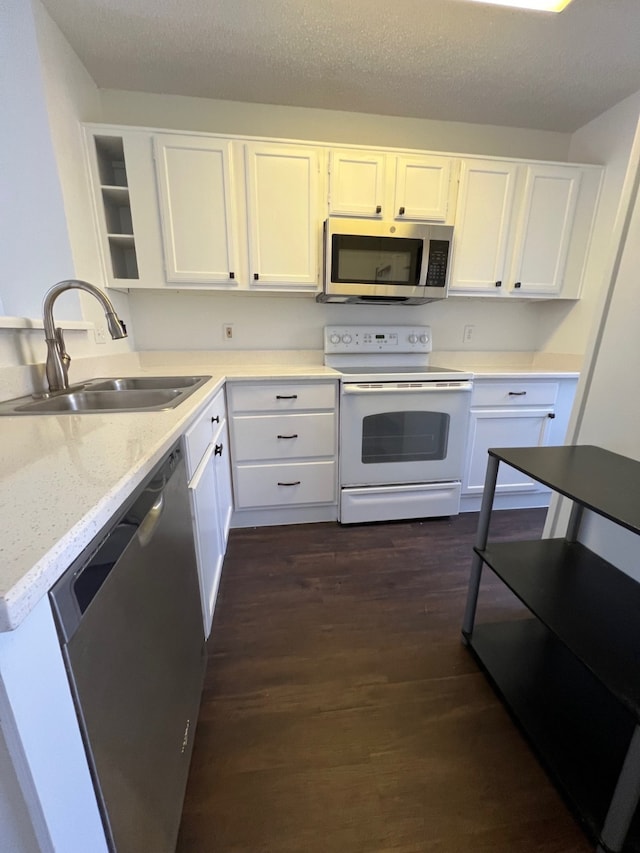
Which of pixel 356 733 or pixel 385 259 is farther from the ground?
pixel 385 259

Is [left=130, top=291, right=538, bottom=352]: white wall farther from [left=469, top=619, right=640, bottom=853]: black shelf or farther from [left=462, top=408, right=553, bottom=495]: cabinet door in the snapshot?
[left=469, top=619, right=640, bottom=853]: black shelf

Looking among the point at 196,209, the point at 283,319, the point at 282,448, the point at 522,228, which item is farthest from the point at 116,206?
the point at 522,228

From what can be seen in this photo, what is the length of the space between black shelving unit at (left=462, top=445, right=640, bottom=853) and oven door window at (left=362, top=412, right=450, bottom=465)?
92 cm

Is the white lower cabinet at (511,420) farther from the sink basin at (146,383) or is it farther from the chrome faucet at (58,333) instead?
the chrome faucet at (58,333)

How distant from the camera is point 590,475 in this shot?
99cm

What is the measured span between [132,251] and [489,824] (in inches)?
114

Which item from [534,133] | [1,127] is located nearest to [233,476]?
[1,127]

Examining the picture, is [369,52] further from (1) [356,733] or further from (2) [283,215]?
(1) [356,733]

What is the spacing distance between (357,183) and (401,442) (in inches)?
60.6

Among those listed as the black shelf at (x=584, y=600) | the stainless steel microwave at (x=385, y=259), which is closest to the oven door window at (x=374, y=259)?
the stainless steel microwave at (x=385, y=259)

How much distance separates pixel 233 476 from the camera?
2.07m

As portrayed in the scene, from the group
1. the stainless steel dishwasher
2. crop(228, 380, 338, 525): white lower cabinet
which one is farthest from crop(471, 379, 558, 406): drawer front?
the stainless steel dishwasher

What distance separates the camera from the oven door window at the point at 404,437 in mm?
2092

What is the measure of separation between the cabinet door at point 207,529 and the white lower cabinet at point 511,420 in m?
1.60
